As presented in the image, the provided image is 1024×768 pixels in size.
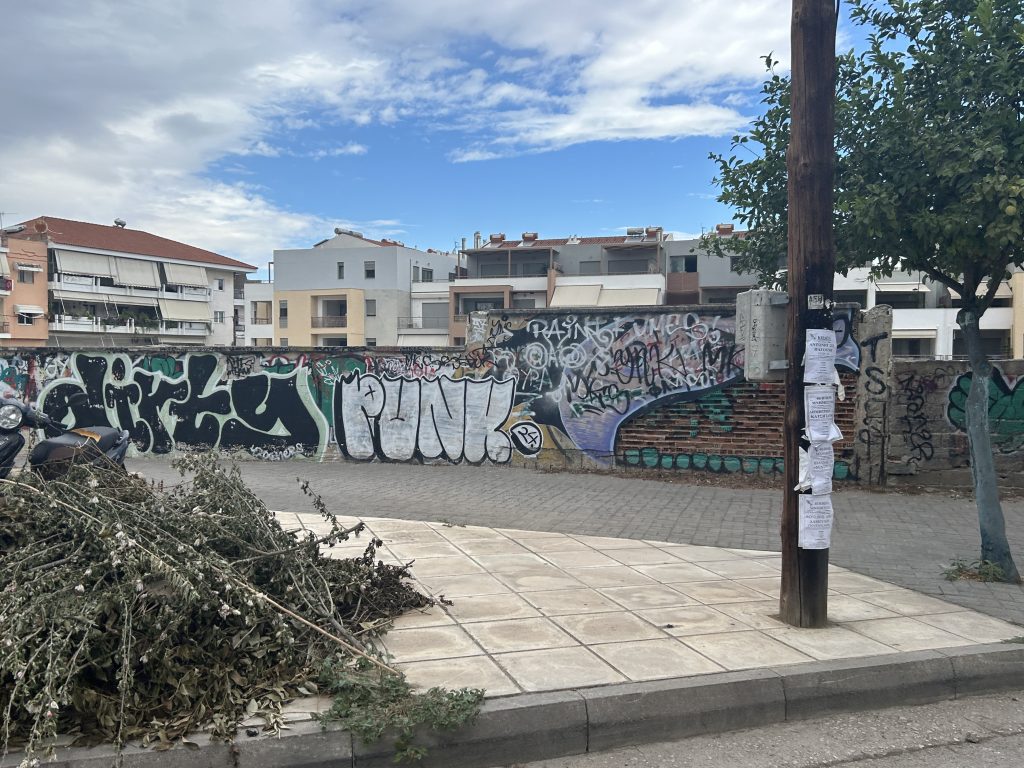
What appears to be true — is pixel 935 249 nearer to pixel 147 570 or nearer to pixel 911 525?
pixel 911 525

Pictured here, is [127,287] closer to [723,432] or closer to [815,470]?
[723,432]

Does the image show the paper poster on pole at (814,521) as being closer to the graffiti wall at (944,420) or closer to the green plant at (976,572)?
the green plant at (976,572)

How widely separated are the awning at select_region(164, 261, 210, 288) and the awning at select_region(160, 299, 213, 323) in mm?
1616

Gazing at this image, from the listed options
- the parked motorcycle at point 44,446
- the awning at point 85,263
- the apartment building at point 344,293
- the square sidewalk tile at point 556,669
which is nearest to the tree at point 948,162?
the square sidewalk tile at point 556,669

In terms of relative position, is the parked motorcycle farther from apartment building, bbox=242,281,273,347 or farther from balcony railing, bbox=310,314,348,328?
apartment building, bbox=242,281,273,347

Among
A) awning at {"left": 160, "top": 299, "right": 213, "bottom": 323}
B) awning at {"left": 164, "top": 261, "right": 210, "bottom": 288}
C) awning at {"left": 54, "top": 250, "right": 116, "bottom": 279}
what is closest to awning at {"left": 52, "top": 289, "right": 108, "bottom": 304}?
awning at {"left": 54, "top": 250, "right": 116, "bottom": 279}

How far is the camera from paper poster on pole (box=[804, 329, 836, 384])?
5.19m

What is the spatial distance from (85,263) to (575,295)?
39124 mm

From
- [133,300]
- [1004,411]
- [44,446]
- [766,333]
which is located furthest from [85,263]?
[766,333]

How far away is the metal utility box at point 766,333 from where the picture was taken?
5348mm

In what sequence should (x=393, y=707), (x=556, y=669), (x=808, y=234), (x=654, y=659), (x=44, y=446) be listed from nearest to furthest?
(x=393, y=707) → (x=556, y=669) → (x=654, y=659) → (x=808, y=234) → (x=44, y=446)

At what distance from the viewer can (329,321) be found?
72.4 meters

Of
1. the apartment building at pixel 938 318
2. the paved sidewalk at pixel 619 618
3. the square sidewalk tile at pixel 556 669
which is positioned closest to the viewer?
the square sidewalk tile at pixel 556 669

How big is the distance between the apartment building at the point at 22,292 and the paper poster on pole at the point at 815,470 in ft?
205
